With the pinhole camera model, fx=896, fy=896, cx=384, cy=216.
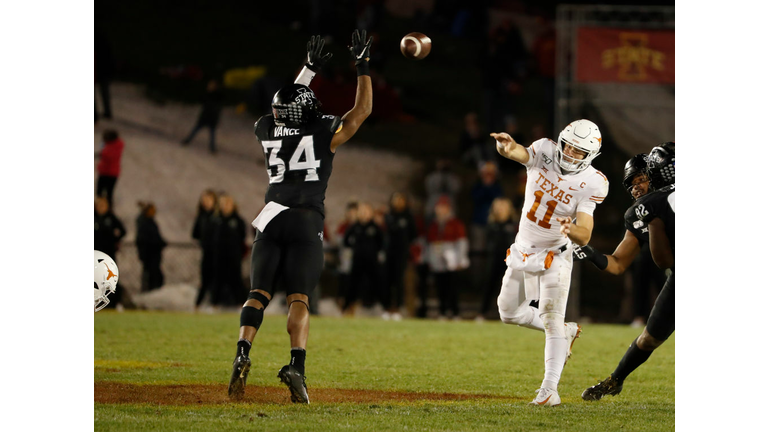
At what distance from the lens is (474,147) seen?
56.2ft

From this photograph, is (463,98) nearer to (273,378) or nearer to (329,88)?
(329,88)

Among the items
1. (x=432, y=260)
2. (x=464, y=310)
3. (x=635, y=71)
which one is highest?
(x=635, y=71)

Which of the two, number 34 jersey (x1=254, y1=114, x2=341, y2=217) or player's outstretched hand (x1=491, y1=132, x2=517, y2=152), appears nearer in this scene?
player's outstretched hand (x1=491, y1=132, x2=517, y2=152)

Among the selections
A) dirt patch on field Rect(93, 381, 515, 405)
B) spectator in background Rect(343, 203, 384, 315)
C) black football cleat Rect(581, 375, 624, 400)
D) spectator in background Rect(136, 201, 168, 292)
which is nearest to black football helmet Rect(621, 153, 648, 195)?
black football cleat Rect(581, 375, 624, 400)

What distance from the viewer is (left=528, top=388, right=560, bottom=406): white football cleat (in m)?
5.23

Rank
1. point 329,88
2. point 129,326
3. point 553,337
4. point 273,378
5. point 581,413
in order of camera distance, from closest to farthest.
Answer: point 581,413
point 553,337
point 273,378
point 129,326
point 329,88

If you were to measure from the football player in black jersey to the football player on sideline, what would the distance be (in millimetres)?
1614

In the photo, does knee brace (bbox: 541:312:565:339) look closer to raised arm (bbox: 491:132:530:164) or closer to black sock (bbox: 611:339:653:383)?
black sock (bbox: 611:339:653:383)

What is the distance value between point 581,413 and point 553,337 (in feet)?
1.68

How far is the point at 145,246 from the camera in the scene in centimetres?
1255

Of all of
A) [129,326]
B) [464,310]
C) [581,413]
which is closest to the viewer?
[581,413]

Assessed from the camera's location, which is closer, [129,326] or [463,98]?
[129,326]

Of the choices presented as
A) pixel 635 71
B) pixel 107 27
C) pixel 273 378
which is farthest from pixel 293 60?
pixel 273 378

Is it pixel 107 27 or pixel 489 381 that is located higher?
pixel 107 27
